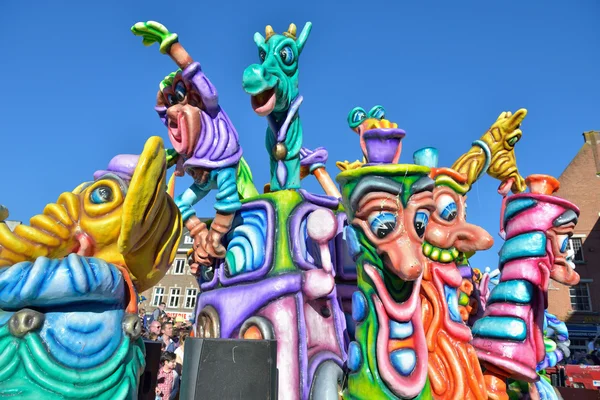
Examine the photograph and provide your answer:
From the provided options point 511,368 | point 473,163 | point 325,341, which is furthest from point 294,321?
point 473,163

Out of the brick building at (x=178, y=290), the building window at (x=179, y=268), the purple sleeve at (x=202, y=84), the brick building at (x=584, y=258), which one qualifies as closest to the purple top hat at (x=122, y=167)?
the purple sleeve at (x=202, y=84)

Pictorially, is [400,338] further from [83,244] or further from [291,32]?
[291,32]

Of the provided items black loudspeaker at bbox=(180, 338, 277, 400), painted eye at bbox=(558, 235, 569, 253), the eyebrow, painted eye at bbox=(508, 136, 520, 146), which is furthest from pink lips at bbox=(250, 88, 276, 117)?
painted eye at bbox=(508, 136, 520, 146)

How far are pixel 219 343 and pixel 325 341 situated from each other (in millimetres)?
939

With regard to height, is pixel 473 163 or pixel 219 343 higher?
pixel 473 163

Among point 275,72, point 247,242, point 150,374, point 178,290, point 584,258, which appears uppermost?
point 584,258

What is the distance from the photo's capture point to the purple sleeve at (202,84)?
311 cm

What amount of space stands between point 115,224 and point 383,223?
4.39ft

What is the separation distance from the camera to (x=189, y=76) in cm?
311

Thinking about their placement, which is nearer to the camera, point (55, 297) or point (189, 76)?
point (55, 297)

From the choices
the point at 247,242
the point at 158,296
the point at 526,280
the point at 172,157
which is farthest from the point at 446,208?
the point at 158,296

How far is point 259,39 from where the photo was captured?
3582 mm

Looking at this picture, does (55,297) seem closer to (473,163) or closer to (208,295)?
(208,295)

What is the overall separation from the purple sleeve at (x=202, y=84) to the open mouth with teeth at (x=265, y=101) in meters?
0.29
